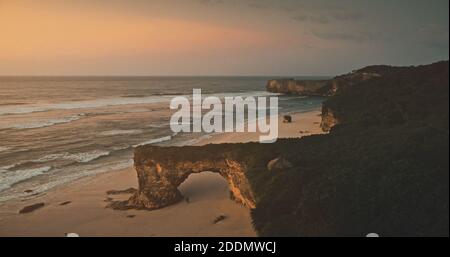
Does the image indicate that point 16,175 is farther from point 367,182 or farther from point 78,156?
point 367,182

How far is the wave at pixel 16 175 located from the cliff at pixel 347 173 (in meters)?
11.5

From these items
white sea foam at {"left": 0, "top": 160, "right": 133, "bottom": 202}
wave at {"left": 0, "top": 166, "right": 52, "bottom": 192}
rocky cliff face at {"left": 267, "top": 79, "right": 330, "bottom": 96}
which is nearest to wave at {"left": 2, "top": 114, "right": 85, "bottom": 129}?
wave at {"left": 0, "top": 166, "right": 52, "bottom": 192}

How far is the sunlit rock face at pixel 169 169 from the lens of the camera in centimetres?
2177

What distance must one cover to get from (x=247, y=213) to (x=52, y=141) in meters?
31.8

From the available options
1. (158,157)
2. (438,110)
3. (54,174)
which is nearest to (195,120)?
(54,174)

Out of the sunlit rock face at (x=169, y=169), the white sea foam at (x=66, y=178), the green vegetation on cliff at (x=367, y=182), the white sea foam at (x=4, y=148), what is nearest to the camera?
the green vegetation on cliff at (x=367, y=182)

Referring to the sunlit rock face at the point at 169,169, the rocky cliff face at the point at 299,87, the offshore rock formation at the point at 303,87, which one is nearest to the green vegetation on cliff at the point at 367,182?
the sunlit rock face at the point at 169,169

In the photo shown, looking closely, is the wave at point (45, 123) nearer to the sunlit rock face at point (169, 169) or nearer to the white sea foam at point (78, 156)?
the white sea foam at point (78, 156)

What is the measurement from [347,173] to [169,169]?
995cm

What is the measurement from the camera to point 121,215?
70.1 feet

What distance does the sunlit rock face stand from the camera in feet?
71.4

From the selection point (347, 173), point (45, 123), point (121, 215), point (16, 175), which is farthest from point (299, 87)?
point (347, 173)

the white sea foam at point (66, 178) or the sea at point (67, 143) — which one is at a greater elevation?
the sea at point (67, 143)

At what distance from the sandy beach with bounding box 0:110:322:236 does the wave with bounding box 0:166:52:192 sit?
432 cm
